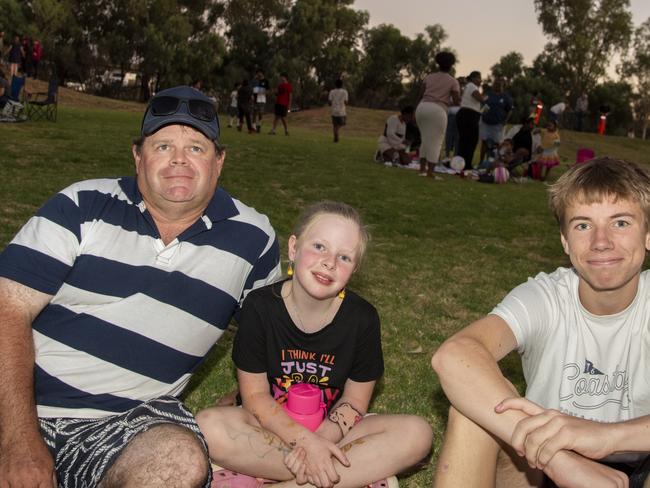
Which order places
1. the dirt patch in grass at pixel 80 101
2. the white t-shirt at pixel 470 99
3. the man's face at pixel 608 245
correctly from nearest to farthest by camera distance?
the man's face at pixel 608 245, the white t-shirt at pixel 470 99, the dirt patch in grass at pixel 80 101

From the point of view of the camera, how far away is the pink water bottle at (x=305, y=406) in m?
3.12

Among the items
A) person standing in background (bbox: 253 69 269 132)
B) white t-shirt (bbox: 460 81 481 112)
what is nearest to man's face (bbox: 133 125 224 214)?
white t-shirt (bbox: 460 81 481 112)

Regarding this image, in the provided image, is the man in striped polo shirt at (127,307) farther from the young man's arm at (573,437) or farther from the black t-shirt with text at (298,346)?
the young man's arm at (573,437)

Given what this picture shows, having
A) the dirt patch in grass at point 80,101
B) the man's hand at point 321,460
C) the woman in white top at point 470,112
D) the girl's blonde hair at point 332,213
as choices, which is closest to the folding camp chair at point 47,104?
the dirt patch in grass at point 80,101

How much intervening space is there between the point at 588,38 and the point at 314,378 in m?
60.4

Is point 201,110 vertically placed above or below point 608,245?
above

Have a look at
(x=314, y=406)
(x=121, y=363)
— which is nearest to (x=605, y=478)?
(x=314, y=406)

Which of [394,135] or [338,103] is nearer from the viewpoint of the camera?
[394,135]

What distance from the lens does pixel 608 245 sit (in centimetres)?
276

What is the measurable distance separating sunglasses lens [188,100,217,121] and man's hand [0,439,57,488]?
1586 millimetres

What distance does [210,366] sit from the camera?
478cm

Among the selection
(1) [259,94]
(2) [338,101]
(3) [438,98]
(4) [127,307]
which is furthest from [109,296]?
(1) [259,94]

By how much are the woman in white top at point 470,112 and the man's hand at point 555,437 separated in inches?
572

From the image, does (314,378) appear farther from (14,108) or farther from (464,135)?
(14,108)
